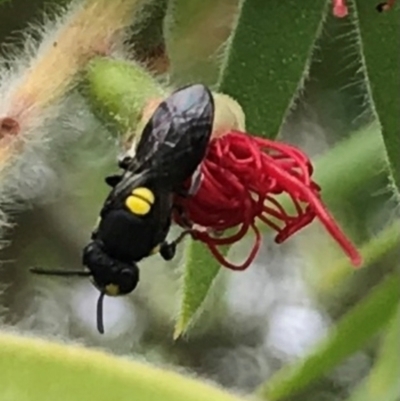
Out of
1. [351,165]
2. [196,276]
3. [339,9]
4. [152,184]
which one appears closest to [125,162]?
[152,184]

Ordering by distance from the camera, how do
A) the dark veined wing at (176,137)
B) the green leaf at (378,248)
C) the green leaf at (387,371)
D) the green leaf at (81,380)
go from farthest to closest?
the green leaf at (378,248)
the green leaf at (387,371)
the dark veined wing at (176,137)
the green leaf at (81,380)

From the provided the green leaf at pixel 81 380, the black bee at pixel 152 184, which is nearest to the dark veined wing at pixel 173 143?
the black bee at pixel 152 184

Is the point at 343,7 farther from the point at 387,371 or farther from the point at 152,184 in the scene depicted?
the point at 387,371

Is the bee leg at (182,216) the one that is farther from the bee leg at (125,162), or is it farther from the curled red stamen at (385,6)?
the curled red stamen at (385,6)

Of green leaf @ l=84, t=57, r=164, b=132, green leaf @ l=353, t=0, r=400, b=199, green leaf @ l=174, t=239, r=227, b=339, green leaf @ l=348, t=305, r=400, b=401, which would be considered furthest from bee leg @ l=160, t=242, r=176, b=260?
green leaf @ l=348, t=305, r=400, b=401

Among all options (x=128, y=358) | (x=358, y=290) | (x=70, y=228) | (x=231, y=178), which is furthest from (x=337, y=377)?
(x=128, y=358)

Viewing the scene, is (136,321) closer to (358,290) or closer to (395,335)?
(358,290)
